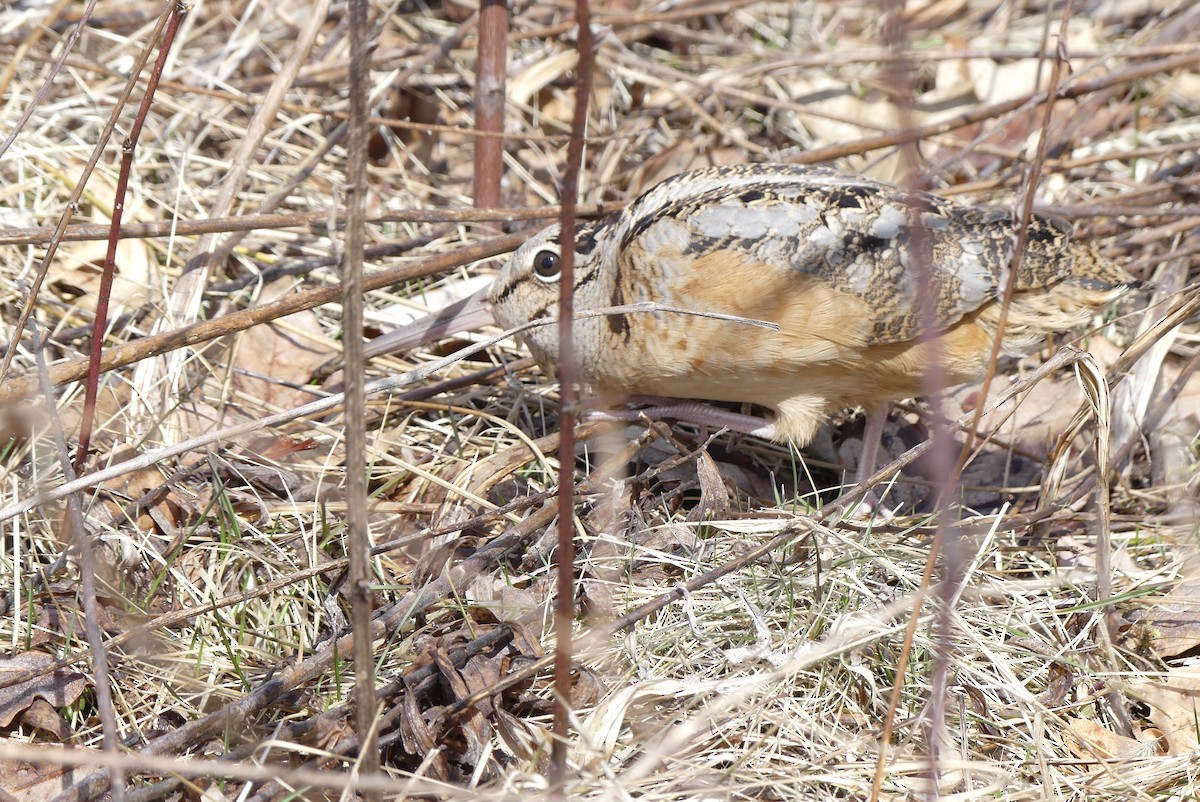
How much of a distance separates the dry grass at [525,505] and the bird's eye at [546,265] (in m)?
0.33

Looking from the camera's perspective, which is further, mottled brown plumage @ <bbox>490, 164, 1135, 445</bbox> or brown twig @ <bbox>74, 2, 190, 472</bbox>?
mottled brown plumage @ <bbox>490, 164, 1135, 445</bbox>

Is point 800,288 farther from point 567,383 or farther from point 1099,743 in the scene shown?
point 567,383

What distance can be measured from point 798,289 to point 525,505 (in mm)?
937

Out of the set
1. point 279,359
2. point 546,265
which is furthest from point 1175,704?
point 279,359

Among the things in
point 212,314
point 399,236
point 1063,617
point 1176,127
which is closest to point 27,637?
point 212,314

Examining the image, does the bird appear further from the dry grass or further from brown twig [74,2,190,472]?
brown twig [74,2,190,472]

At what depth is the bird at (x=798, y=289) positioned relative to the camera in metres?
3.11

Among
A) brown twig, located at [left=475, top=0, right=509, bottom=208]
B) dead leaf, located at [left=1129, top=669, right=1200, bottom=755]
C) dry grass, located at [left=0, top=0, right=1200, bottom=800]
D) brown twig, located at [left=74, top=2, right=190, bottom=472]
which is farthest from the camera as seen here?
brown twig, located at [left=475, top=0, right=509, bottom=208]

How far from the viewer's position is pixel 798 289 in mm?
3090

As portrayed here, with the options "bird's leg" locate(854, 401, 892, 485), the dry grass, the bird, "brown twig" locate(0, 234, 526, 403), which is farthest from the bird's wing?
"brown twig" locate(0, 234, 526, 403)

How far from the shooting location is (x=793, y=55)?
5.21m

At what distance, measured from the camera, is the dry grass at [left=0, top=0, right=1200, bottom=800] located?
2.46 metres

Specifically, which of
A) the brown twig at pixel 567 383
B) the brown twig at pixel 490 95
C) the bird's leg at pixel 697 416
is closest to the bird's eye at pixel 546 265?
the bird's leg at pixel 697 416

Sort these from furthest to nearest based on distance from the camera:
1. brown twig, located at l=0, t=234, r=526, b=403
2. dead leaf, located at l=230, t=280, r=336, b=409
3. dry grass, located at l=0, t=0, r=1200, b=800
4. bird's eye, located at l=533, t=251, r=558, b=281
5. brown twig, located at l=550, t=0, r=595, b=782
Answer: dead leaf, located at l=230, t=280, r=336, b=409 < bird's eye, located at l=533, t=251, r=558, b=281 < brown twig, located at l=0, t=234, r=526, b=403 < dry grass, located at l=0, t=0, r=1200, b=800 < brown twig, located at l=550, t=0, r=595, b=782
